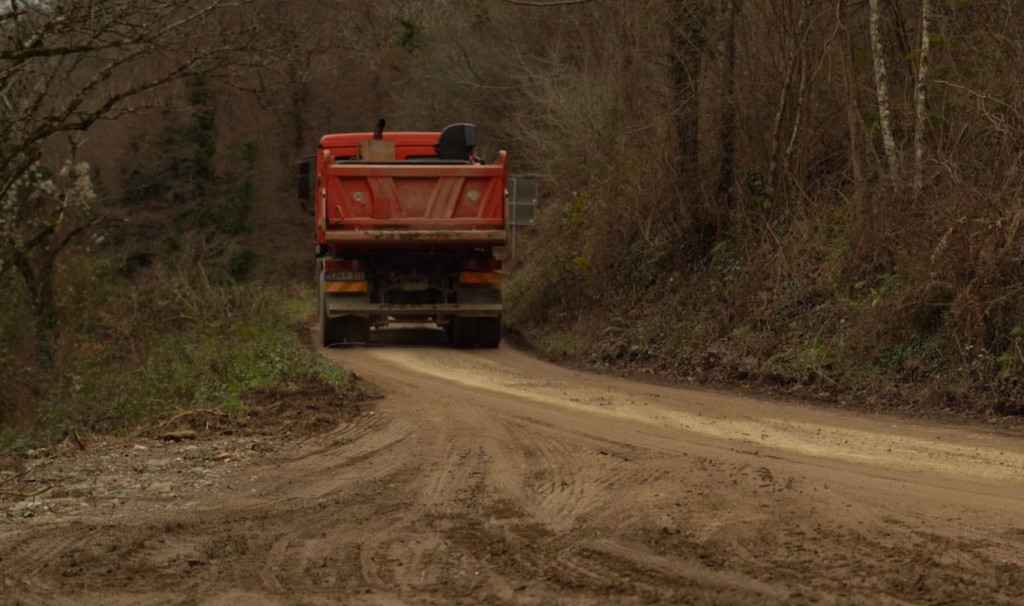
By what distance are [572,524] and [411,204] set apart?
1172 centimetres

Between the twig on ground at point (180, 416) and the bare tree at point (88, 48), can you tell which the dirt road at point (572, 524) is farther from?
the bare tree at point (88, 48)

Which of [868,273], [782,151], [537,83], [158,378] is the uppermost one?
[537,83]

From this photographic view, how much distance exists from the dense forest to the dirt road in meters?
2.90

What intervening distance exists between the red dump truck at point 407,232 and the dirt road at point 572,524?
7736 millimetres

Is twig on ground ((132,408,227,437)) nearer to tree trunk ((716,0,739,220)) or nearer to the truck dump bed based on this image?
the truck dump bed

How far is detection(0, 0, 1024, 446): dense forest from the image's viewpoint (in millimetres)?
12445

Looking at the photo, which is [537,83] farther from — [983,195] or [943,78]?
[983,195]

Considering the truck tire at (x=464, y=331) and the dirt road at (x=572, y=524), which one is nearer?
the dirt road at (x=572, y=524)

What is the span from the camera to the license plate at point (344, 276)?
18234 millimetres

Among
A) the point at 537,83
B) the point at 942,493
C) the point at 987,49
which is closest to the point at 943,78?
the point at 987,49

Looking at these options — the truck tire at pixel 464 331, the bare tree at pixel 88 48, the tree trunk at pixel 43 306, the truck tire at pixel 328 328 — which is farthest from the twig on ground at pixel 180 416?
the tree trunk at pixel 43 306

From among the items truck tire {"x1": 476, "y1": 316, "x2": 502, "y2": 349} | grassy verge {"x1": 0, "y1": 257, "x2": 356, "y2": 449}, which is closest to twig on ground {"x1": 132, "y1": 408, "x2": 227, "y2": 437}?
grassy verge {"x1": 0, "y1": 257, "x2": 356, "y2": 449}

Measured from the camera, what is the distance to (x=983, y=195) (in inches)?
490

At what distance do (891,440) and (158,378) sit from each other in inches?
341
